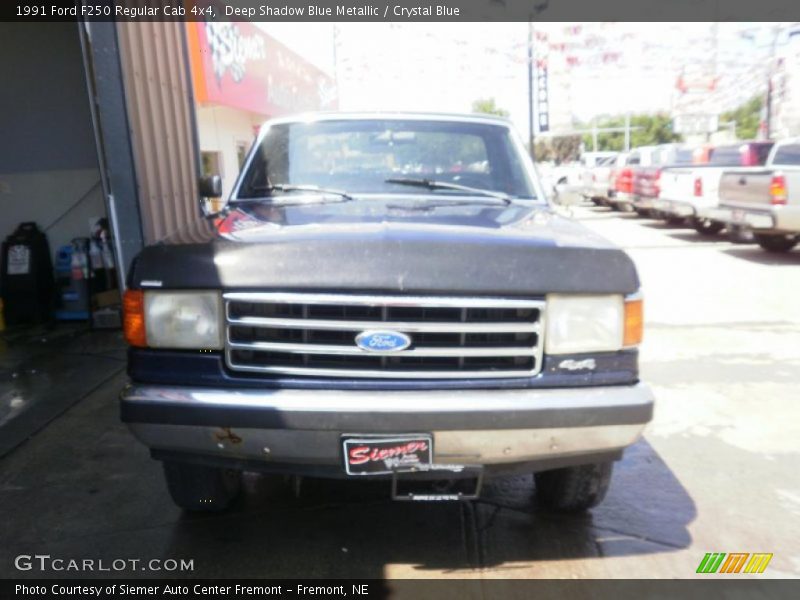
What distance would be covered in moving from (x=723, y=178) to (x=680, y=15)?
12.7 m

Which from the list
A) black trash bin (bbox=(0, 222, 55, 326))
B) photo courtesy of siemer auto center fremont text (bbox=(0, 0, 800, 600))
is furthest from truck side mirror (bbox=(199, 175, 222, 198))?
black trash bin (bbox=(0, 222, 55, 326))

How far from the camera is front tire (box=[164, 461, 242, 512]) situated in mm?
2898

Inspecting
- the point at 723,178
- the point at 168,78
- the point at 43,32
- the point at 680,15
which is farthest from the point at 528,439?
the point at 680,15

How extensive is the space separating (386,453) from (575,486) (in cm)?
106

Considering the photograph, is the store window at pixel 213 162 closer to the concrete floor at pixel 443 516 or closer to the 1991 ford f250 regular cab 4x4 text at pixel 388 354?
the concrete floor at pixel 443 516

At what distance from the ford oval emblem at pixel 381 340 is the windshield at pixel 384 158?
1.34 meters

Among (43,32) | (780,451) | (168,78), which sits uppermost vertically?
(43,32)

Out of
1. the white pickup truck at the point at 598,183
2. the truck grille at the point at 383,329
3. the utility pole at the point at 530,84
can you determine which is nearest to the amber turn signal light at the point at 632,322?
the truck grille at the point at 383,329

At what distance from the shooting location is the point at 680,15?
21375 millimetres

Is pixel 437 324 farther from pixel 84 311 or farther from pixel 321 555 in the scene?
pixel 84 311

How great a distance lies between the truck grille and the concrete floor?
89cm

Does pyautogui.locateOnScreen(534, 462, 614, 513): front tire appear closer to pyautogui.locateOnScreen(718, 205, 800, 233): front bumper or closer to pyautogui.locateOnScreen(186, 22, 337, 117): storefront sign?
pyautogui.locateOnScreen(718, 205, 800, 233): front bumper

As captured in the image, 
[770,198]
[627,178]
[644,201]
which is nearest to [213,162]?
[644,201]

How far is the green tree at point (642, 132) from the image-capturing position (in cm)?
6326
